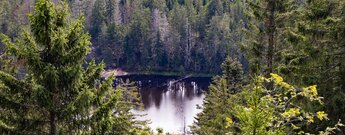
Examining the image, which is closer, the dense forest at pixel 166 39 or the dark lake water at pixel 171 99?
the dark lake water at pixel 171 99

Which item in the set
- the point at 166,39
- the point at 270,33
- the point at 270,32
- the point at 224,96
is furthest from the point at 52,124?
the point at 166,39

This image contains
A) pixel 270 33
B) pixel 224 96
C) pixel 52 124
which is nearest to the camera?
pixel 52 124

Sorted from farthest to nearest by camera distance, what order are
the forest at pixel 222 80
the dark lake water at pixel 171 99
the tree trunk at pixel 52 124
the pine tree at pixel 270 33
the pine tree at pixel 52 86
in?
the dark lake water at pixel 171 99 → the pine tree at pixel 270 33 → the tree trunk at pixel 52 124 → the pine tree at pixel 52 86 → the forest at pixel 222 80

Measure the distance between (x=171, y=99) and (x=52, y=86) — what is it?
190 ft

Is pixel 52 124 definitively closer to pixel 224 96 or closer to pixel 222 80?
pixel 222 80

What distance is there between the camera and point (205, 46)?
9062 cm

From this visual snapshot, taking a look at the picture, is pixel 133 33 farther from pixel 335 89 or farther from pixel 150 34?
pixel 335 89

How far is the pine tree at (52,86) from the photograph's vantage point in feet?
33.6

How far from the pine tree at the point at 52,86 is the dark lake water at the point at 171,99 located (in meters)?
37.0

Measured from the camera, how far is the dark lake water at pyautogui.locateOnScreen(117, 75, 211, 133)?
55406 mm

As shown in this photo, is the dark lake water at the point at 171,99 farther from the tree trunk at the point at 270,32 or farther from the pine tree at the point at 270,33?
the tree trunk at the point at 270,32

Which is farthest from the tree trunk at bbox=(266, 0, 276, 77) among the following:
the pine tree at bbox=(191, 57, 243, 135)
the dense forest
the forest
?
the dense forest

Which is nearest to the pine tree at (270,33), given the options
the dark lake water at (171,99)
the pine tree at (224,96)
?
the pine tree at (224,96)

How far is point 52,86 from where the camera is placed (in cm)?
1057
